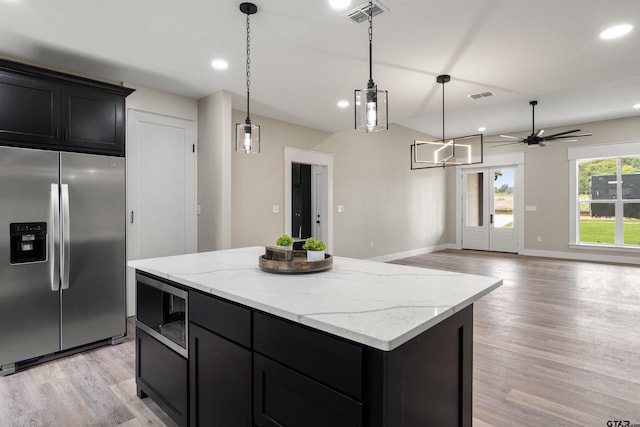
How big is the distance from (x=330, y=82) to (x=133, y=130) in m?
2.25

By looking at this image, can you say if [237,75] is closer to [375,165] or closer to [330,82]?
[330,82]

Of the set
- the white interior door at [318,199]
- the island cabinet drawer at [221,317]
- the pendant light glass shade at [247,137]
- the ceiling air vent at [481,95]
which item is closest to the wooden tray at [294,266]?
the island cabinet drawer at [221,317]

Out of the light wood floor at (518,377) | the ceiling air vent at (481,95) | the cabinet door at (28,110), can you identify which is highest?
the ceiling air vent at (481,95)

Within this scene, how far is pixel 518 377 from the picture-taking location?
245 cm

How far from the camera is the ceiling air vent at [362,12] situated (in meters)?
2.39

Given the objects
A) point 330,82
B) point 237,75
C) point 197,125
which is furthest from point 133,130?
point 330,82

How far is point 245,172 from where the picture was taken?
4824 millimetres

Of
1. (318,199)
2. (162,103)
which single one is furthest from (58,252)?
(318,199)

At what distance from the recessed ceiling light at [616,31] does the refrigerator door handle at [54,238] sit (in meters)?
4.68

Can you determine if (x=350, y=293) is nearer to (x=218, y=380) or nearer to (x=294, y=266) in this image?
(x=294, y=266)

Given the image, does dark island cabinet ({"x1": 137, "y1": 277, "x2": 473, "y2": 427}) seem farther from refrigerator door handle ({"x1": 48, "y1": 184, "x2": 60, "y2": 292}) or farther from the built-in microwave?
refrigerator door handle ({"x1": 48, "y1": 184, "x2": 60, "y2": 292})

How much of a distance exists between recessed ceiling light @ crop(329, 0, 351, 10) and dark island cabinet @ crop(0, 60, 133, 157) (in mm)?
2073

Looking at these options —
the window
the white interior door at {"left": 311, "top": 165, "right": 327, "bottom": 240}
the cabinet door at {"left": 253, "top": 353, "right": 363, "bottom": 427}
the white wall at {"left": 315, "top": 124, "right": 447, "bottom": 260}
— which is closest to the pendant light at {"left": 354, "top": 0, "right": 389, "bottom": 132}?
the cabinet door at {"left": 253, "top": 353, "right": 363, "bottom": 427}

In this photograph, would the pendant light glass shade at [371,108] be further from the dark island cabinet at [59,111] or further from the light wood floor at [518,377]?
the dark island cabinet at [59,111]
